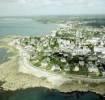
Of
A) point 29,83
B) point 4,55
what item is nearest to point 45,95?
point 29,83

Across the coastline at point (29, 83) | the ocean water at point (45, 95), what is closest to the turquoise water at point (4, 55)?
the coastline at point (29, 83)

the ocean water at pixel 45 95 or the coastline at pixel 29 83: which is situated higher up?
the coastline at pixel 29 83

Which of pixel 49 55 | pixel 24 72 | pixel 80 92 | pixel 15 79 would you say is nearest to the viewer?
pixel 80 92

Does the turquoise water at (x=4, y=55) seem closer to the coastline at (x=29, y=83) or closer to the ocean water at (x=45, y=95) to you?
the coastline at (x=29, y=83)

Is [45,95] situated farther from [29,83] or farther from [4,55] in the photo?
[4,55]

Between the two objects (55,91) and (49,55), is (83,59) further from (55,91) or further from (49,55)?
(55,91)

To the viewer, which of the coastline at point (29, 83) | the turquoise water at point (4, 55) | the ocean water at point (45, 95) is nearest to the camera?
the ocean water at point (45, 95)

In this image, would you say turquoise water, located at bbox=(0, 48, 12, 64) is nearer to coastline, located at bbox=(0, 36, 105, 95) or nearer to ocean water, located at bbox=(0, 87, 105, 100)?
coastline, located at bbox=(0, 36, 105, 95)

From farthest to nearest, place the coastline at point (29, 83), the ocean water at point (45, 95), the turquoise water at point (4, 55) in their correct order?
the turquoise water at point (4, 55) < the coastline at point (29, 83) < the ocean water at point (45, 95)

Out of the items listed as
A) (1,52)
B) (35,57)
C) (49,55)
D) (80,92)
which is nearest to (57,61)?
(49,55)

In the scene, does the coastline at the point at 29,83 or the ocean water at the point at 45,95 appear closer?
the ocean water at the point at 45,95

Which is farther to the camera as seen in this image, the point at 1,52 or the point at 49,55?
the point at 1,52
